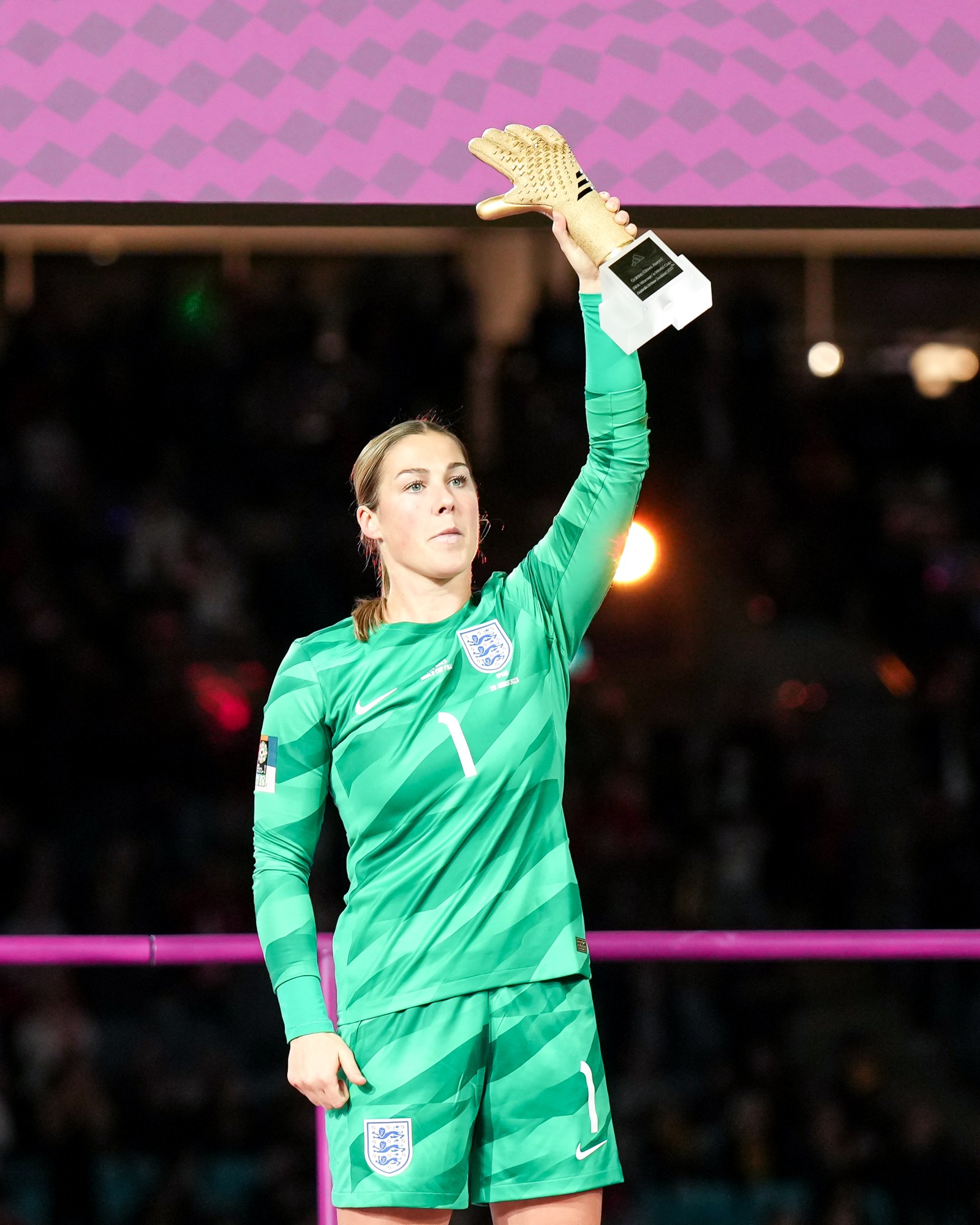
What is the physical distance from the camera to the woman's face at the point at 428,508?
5.89 feet

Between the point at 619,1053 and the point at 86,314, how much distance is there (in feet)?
14.6

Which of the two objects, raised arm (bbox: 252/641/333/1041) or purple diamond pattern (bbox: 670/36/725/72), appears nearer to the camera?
raised arm (bbox: 252/641/333/1041)

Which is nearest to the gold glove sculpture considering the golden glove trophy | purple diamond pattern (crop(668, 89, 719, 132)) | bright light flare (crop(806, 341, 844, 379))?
the golden glove trophy

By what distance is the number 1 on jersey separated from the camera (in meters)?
1.72

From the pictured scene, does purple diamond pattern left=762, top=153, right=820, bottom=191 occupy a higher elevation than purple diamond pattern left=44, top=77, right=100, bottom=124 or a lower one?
lower

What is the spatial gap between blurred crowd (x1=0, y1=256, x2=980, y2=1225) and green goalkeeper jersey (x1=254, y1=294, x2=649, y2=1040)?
3747 mm

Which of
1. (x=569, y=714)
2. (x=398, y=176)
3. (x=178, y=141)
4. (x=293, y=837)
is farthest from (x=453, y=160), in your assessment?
(x=569, y=714)

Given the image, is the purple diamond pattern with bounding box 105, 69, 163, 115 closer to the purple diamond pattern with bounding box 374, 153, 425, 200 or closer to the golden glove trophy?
the purple diamond pattern with bounding box 374, 153, 425, 200

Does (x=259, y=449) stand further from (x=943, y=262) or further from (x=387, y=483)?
(x=387, y=483)

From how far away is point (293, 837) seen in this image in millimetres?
1787

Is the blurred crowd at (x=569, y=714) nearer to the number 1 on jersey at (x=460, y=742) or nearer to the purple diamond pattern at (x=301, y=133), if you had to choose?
the purple diamond pattern at (x=301, y=133)

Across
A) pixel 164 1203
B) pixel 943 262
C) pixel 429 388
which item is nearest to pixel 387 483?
pixel 164 1203

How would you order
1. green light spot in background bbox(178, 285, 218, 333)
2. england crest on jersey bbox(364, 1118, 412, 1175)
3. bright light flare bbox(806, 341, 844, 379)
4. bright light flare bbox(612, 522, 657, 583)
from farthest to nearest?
green light spot in background bbox(178, 285, 218, 333) < bright light flare bbox(806, 341, 844, 379) < bright light flare bbox(612, 522, 657, 583) < england crest on jersey bbox(364, 1118, 412, 1175)

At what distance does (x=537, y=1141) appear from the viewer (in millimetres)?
1696
